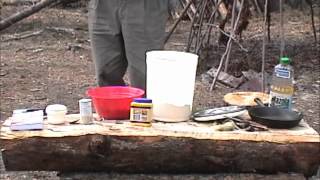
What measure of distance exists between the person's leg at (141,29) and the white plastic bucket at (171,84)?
555 mm

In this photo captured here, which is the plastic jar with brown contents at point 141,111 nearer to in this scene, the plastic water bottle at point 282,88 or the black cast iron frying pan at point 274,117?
the black cast iron frying pan at point 274,117

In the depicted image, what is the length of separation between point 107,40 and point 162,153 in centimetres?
102

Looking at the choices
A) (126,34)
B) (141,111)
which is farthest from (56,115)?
(126,34)

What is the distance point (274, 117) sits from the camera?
266 cm

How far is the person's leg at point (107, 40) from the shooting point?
3299 millimetres

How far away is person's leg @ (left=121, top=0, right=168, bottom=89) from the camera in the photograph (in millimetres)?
3246

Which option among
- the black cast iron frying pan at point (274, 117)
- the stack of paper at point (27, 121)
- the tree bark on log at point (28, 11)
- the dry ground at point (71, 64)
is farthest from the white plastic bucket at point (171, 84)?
the tree bark on log at point (28, 11)

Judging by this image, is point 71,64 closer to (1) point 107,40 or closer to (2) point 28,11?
(2) point 28,11

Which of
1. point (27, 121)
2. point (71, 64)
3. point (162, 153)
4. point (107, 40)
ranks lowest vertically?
point (162, 153)

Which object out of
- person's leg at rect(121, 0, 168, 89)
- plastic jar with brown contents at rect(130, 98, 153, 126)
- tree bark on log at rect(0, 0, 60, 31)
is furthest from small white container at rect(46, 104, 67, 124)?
tree bark on log at rect(0, 0, 60, 31)

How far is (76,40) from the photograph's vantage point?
337 inches

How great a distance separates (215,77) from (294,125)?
3.33 metres

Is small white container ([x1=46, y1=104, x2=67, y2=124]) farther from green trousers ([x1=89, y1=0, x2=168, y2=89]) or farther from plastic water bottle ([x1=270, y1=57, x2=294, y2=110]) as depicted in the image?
plastic water bottle ([x1=270, y1=57, x2=294, y2=110])

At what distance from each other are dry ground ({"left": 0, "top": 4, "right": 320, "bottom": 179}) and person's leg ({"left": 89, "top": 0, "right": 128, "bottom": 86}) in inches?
31.5
